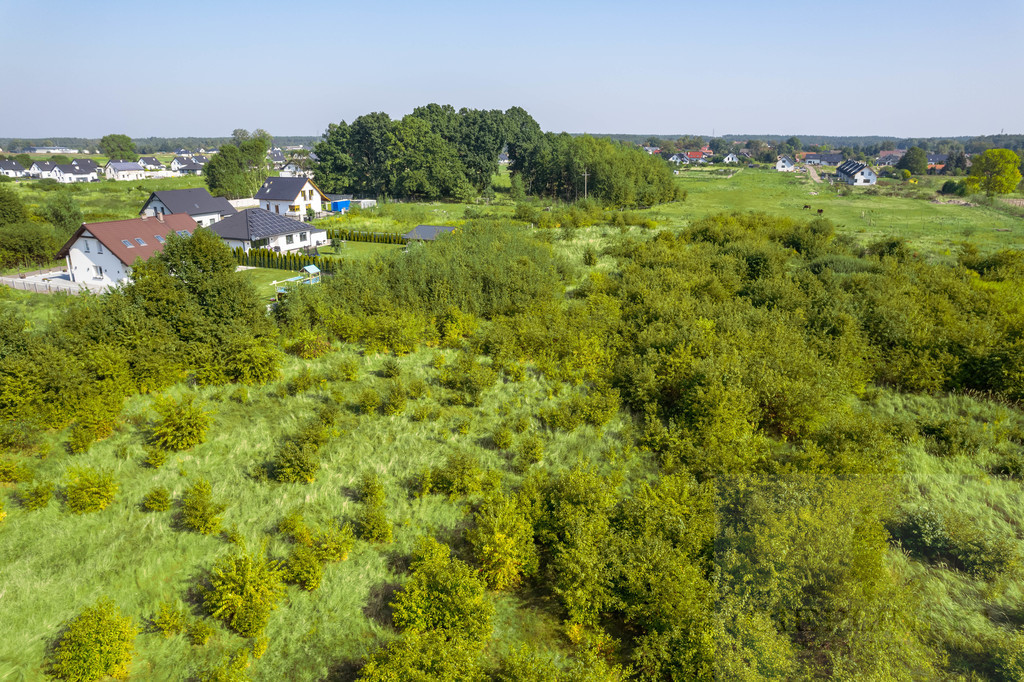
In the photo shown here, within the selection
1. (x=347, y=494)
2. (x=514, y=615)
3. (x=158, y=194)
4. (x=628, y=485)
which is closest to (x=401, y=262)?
(x=347, y=494)

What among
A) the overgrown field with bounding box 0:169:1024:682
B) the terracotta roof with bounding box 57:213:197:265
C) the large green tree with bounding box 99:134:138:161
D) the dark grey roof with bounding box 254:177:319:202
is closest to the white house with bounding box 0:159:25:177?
the large green tree with bounding box 99:134:138:161

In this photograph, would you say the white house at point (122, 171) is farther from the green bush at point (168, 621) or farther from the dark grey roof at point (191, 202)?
the green bush at point (168, 621)

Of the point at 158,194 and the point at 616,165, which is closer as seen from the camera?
the point at 158,194

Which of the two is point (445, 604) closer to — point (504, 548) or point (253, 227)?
point (504, 548)

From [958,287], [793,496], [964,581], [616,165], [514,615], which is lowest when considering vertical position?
[514,615]

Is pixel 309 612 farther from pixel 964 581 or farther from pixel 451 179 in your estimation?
pixel 451 179

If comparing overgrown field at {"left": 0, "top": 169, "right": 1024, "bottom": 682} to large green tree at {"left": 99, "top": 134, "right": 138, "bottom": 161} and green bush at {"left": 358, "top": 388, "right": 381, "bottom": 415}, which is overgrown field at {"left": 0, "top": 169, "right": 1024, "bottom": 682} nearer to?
green bush at {"left": 358, "top": 388, "right": 381, "bottom": 415}

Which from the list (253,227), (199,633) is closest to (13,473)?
(199,633)

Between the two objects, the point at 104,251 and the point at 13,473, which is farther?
the point at 104,251
